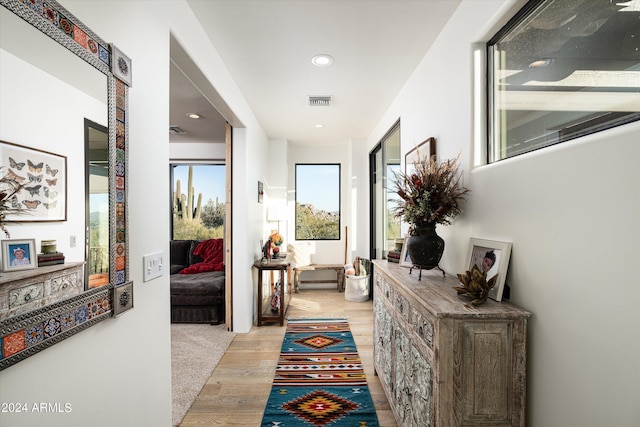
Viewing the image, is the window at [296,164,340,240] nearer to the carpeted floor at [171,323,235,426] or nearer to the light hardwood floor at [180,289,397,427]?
the light hardwood floor at [180,289,397,427]

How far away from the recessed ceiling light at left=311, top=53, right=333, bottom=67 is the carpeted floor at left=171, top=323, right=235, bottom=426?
9.29 ft

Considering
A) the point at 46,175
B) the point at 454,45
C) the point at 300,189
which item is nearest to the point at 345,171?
the point at 300,189

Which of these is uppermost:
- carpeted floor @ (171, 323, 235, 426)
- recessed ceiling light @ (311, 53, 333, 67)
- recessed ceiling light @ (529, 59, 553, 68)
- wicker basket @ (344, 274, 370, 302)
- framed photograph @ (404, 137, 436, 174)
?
recessed ceiling light @ (311, 53, 333, 67)

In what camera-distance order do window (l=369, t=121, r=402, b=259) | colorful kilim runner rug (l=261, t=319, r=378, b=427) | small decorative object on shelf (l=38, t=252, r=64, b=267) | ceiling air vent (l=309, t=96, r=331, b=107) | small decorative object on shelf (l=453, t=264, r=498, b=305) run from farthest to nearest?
window (l=369, t=121, r=402, b=259)
ceiling air vent (l=309, t=96, r=331, b=107)
colorful kilim runner rug (l=261, t=319, r=378, b=427)
small decorative object on shelf (l=453, t=264, r=498, b=305)
small decorative object on shelf (l=38, t=252, r=64, b=267)

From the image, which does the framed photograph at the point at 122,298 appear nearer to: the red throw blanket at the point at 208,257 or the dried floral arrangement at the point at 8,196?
the dried floral arrangement at the point at 8,196

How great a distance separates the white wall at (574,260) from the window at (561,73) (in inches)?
4.0

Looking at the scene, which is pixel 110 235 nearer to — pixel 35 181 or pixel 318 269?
pixel 35 181

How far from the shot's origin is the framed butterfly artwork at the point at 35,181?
0.77 m

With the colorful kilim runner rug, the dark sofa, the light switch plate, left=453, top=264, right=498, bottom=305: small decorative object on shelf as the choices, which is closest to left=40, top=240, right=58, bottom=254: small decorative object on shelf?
the light switch plate

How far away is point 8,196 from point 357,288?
15.1 feet

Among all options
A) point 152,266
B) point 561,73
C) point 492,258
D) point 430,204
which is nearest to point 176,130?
point 152,266

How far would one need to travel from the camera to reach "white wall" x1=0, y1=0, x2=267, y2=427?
93cm

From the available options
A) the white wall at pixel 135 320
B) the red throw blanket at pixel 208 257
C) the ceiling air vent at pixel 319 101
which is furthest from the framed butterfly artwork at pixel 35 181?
the red throw blanket at pixel 208 257

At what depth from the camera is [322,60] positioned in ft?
8.80
